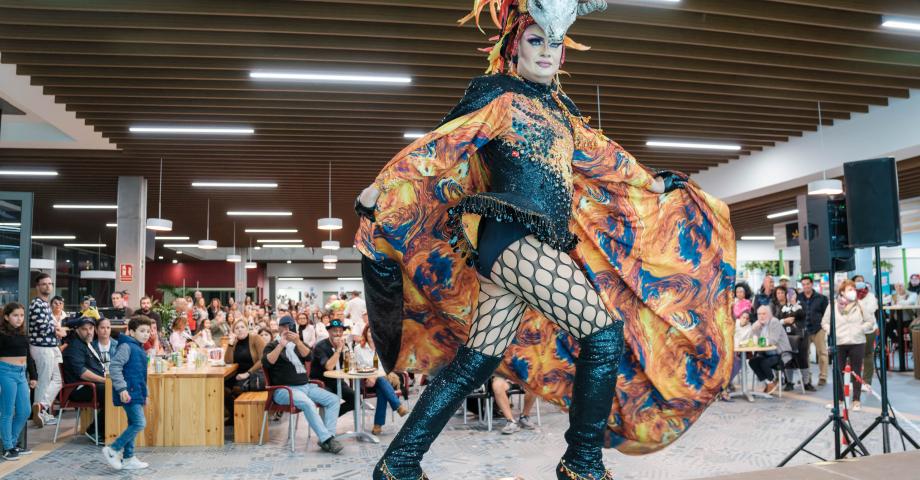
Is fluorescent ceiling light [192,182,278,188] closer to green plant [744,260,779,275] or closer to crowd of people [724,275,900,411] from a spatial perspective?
crowd of people [724,275,900,411]

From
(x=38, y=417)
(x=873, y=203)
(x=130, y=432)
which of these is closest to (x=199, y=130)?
(x=38, y=417)

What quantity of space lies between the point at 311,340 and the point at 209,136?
3484mm

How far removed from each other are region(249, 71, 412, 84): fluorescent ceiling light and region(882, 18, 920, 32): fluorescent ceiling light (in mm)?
4997

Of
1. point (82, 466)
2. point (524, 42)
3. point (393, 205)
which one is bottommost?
point (82, 466)

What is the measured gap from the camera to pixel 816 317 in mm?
10156

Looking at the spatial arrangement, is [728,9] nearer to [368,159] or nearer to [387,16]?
[387,16]

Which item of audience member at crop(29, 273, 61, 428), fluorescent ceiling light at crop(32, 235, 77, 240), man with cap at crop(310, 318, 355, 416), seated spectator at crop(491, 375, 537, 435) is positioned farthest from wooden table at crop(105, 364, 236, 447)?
fluorescent ceiling light at crop(32, 235, 77, 240)

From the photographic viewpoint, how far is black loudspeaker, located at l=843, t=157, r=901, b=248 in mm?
4453

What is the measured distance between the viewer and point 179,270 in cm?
3412

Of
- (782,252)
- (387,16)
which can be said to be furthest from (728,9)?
(782,252)

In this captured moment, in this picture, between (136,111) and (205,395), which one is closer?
(205,395)

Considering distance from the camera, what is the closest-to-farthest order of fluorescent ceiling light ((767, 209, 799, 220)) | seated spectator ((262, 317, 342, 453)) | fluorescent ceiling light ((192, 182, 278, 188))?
seated spectator ((262, 317, 342, 453))
fluorescent ceiling light ((192, 182, 278, 188))
fluorescent ceiling light ((767, 209, 799, 220))

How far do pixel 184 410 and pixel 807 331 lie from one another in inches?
341

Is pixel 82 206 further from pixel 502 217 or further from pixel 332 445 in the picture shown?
pixel 502 217
